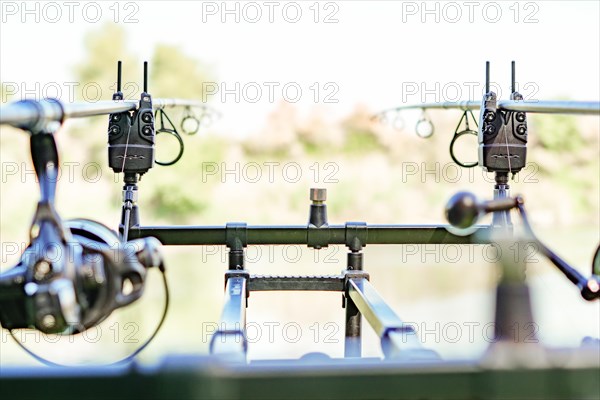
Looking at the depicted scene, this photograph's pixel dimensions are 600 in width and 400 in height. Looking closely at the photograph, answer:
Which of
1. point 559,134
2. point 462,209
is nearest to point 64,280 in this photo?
point 462,209

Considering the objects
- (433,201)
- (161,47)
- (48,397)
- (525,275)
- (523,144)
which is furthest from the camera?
(161,47)

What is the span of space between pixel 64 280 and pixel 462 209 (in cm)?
61

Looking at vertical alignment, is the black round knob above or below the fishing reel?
above

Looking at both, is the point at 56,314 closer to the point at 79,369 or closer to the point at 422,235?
the point at 79,369

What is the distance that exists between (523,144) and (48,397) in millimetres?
2491

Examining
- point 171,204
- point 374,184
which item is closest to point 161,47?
point 171,204

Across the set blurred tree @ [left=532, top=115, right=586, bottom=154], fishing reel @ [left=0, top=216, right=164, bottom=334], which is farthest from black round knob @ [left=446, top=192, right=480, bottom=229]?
blurred tree @ [left=532, top=115, right=586, bottom=154]

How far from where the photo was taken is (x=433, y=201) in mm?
7547

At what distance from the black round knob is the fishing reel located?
0.56 meters

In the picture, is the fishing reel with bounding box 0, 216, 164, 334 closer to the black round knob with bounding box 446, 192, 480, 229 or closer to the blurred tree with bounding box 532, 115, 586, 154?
the black round knob with bounding box 446, 192, 480, 229

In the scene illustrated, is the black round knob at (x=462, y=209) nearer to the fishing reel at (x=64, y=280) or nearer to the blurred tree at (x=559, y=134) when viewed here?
the fishing reel at (x=64, y=280)

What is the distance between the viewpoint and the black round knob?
90cm

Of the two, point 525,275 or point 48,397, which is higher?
point 525,275

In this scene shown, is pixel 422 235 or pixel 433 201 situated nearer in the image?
pixel 422 235
